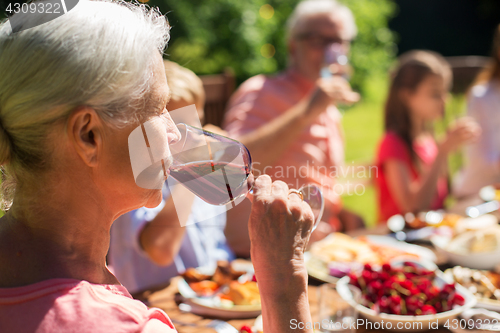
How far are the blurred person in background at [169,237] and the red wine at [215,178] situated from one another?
57 cm

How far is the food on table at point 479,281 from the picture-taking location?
159 cm

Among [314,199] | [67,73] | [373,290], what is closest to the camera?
[67,73]

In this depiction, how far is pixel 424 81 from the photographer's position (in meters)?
3.25

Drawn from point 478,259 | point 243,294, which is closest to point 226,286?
point 243,294

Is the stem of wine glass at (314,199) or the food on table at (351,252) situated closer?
the stem of wine glass at (314,199)

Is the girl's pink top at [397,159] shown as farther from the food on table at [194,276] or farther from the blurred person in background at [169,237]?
the food on table at [194,276]

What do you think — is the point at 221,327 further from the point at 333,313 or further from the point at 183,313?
the point at 333,313

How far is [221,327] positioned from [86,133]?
2.87 feet

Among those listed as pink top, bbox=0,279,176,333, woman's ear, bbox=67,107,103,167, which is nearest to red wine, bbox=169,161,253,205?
woman's ear, bbox=67,107,103,167

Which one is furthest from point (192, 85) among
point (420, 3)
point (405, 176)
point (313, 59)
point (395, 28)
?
point (420, 3)

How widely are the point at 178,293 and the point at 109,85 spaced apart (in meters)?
1.10

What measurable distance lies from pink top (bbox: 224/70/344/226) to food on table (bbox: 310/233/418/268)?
2.32ft

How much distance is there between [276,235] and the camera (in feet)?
3.11

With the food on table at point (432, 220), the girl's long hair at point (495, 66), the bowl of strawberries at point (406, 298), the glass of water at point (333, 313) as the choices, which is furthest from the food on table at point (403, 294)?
the girl's long hair at point (495, 66)
